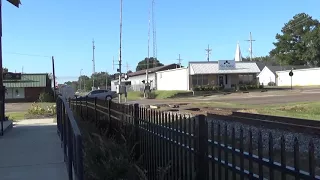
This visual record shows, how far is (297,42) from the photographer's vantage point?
109 m

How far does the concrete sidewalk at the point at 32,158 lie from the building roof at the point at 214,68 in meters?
50.8

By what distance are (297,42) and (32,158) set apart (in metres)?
109

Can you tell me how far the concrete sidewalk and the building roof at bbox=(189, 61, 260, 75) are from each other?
5077cm

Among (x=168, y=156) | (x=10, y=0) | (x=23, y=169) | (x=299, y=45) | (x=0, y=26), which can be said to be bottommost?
(x=23, y=169)

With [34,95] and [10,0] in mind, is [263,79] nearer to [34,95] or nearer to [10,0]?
[34,95]

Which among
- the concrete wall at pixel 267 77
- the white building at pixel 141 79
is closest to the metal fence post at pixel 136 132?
the white building at pixel 141 79

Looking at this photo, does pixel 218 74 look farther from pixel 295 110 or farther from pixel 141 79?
pixel 295 110

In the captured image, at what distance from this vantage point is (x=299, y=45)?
10819cm

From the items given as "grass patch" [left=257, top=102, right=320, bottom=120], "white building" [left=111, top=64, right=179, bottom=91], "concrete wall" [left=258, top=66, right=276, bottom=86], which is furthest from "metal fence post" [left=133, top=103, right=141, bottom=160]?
"concrete wall" [left=258, top=66, right=276, bottom=86]

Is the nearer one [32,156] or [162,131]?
[162,131]

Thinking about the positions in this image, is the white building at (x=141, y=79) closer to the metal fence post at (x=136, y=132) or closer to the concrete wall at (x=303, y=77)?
the concrete wall at (x=303, y=77)

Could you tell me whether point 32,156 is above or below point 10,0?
below

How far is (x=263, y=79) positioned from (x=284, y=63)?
14.9 metres

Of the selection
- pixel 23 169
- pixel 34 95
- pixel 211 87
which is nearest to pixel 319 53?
pixel 211 87
